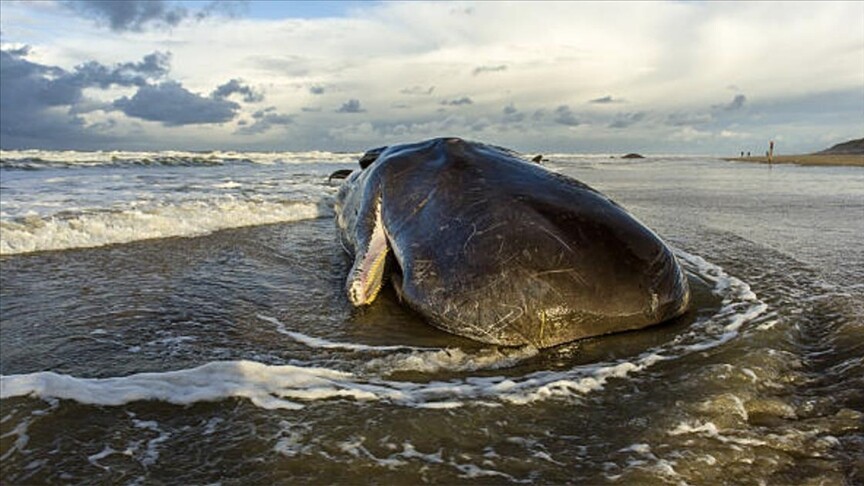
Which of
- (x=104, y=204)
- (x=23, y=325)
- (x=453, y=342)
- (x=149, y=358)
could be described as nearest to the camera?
(x=149, y=358)

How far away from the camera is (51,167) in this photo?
23.0 meters

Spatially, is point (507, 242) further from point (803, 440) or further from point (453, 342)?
point (803, 440)

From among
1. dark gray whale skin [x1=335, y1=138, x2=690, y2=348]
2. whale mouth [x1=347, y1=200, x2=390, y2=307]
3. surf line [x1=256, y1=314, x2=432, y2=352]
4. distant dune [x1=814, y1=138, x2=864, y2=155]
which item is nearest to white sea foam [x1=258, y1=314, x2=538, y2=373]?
surf line [x1=256, y1=314, x2=432, y2=352]

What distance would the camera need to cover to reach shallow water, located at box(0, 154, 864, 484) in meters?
2.13

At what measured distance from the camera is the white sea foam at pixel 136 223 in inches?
260

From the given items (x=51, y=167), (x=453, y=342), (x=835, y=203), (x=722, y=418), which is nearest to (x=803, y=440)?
(x=722, y=418)

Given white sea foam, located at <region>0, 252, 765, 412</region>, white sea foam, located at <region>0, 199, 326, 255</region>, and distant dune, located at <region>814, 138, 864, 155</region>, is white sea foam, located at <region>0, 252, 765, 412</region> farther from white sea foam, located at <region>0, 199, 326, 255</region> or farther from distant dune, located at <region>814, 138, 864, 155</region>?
distant dune, located at <region>814, 138, 864, 155</region>

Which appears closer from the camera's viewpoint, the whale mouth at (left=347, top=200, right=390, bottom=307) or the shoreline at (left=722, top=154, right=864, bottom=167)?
the whale mouth at (left=347, top=200, right=390, bottom=307)

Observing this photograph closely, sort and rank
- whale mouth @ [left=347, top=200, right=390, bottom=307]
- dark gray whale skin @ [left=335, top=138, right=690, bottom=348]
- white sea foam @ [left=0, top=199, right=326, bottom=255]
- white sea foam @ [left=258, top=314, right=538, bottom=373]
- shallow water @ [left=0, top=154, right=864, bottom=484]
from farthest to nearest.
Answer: white sea foam @ [left=0, top=199, right=326, bottom=255]
whale mouth @ [left=347, top=200, right=390, bottom=307]
dark gray whale skin @ [left=335, top=138, right=690, bottom=348]
white sea foam @ [left=258, top=314, right=538, bottom=373]
shallow water @ [left=0, top=154, right=864, bottom=484]

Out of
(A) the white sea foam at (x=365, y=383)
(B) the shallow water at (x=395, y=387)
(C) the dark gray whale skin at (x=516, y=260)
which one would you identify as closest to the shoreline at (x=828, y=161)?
(B) the shallow water at (x=395, y=387)

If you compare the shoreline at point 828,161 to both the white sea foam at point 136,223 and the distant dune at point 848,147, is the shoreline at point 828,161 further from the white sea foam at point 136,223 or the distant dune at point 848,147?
the white sea foam at point 136,223

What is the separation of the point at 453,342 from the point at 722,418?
1445mm

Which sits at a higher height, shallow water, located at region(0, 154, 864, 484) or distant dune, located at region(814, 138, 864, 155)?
distant dune, located at region(814, 138, 864, 155)

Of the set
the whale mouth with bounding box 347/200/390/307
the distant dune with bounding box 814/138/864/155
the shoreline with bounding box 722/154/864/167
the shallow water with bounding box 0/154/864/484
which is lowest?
the shallow water with bounding box 0/154/864/484
